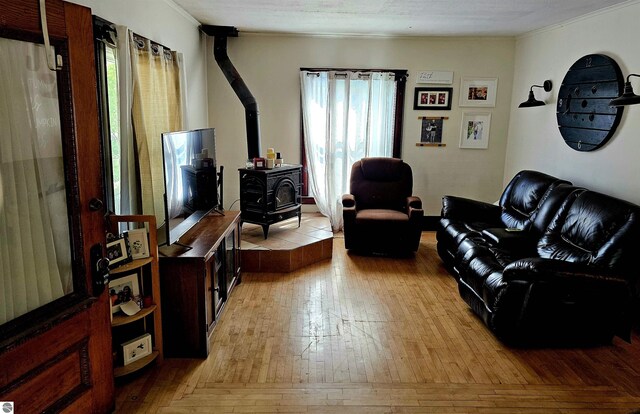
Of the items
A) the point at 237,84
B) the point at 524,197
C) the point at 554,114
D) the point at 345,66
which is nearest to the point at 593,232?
the point at 524,197

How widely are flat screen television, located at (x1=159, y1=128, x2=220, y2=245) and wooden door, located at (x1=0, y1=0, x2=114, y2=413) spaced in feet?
2.21

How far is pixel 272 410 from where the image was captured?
7.43ft

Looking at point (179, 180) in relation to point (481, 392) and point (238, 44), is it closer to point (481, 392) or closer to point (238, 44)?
point (481, 392)

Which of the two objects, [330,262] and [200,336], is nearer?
[200,336]

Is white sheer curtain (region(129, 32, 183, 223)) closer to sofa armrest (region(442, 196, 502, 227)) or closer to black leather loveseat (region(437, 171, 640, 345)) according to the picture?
black leather loveseat (region(437, 171, 640, 345))

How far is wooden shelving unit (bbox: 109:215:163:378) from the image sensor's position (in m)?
2.39

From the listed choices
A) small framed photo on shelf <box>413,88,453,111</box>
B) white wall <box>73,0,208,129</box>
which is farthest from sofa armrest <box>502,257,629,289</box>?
small framed photo on shelf <box>413,88,453,111</box>

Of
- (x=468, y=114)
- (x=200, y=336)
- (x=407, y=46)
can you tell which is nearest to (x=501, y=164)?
(x=468, y=114)

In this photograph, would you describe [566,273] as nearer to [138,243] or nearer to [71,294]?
[138,243]

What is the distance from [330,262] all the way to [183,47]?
253 centimetres

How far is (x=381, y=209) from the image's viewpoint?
5.06 metres

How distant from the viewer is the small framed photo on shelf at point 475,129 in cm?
543

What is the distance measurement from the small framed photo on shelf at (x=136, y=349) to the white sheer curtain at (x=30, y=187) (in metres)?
0.73

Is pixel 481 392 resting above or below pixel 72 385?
below
